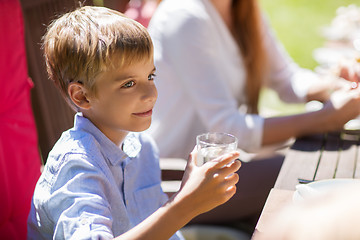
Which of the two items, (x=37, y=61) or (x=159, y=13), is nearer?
(x=37, y=61)

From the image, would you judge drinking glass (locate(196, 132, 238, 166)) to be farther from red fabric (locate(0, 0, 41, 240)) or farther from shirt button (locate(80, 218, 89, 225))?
red fabric (locate(0, 0, 41, 240))

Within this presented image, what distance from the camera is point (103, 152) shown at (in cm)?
145

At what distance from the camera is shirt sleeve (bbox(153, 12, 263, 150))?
2287mm

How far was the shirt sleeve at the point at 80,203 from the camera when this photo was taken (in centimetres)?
121

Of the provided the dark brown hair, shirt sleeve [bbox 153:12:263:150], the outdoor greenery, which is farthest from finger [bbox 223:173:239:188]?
the outdoor greenery

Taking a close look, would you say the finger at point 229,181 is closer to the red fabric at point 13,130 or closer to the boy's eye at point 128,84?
the boy's eye at point 128,84

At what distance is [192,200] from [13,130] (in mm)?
984

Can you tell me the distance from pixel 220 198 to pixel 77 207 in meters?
0.36

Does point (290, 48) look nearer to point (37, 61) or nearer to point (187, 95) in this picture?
point (187, 95)

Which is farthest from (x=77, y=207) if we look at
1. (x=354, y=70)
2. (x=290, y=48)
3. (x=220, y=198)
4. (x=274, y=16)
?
(x=274, y=16)

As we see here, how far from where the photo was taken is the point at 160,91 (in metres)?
2.48

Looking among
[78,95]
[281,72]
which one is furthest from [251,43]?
[78,95]

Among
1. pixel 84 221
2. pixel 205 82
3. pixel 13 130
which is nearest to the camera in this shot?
pixel 84 221

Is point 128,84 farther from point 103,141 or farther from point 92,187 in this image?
point 92,187
